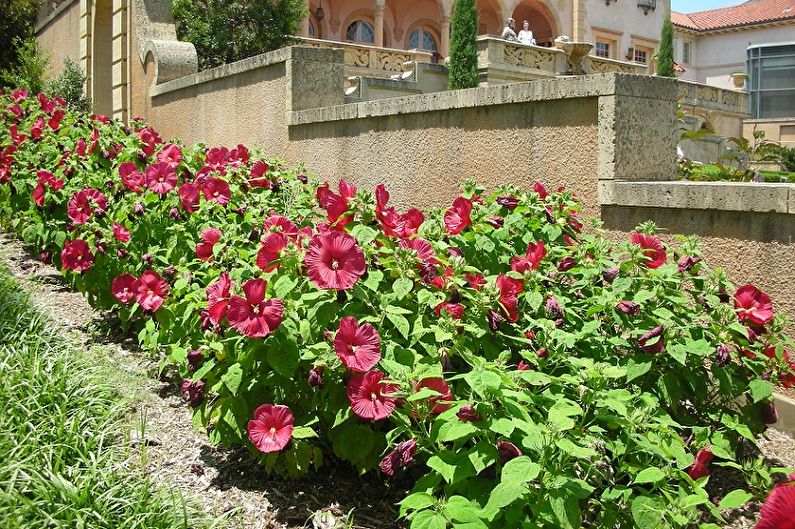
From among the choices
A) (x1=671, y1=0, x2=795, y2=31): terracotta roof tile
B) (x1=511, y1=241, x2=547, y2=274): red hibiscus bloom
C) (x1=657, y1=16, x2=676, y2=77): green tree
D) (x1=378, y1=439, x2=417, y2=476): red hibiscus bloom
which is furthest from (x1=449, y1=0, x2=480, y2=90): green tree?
(x1=671, y1=0, x2=795, y2=31): terracotta roof tile

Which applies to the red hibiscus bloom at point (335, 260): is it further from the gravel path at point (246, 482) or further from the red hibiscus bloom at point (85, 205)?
the red hibiscus bloom at point (85, 205)

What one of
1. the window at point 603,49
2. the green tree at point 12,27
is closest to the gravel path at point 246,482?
the green tree at point 12,27

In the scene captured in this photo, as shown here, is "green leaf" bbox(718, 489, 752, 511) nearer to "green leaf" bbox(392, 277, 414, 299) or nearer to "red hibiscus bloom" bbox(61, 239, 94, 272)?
"green leaf" bbox(392, 277, 414, 299)

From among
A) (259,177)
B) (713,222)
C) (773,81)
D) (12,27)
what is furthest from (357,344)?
(773,81)

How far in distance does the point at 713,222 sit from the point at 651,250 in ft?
3.08

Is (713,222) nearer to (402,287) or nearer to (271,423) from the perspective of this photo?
(402,287)

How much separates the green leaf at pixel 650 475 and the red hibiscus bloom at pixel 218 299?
146cm

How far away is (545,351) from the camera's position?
9.18ft

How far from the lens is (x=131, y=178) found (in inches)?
190

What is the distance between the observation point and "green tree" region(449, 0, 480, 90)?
1730 centimetres

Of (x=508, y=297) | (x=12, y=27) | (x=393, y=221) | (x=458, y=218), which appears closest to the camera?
(x=508, y=297)

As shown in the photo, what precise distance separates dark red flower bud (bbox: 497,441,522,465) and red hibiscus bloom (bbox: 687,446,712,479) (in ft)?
2.37

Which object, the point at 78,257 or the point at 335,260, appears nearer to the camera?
the point at 335,260

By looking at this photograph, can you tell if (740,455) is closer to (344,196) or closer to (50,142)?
(344,196)
